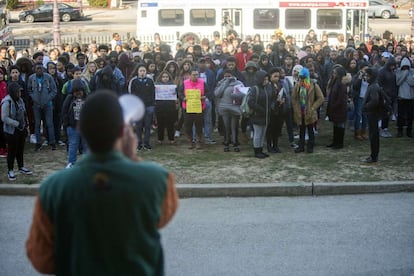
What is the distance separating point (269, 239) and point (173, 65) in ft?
22.5

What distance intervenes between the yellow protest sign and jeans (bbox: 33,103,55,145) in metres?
2.74

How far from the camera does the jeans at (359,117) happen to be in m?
13.8

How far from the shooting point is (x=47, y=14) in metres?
46.0

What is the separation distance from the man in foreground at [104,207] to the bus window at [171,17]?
25.6 meters

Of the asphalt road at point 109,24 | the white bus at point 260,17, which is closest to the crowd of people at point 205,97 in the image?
the white bus at point 260,17

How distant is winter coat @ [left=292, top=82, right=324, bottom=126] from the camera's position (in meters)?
12.4

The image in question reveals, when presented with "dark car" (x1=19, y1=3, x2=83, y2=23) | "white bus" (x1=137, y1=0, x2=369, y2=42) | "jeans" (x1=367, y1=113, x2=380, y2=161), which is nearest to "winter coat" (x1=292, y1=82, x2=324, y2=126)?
"jeans" (x1=367, y1=113, x2=380, y2=161)

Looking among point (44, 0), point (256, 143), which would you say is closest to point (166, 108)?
point (256, 143)

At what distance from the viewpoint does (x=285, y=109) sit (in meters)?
12.6

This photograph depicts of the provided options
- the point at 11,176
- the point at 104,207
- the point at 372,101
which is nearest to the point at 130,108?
the point at 104,207

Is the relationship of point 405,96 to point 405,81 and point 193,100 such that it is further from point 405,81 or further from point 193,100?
point 193,100

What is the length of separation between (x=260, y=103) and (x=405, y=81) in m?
3.96

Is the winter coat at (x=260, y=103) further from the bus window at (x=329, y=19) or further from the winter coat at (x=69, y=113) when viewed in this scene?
the bus window at (x=329, y=19)

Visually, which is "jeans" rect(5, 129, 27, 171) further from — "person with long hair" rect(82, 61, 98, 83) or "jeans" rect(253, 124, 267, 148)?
"jeans" rect(253, 124, 267, 148)
